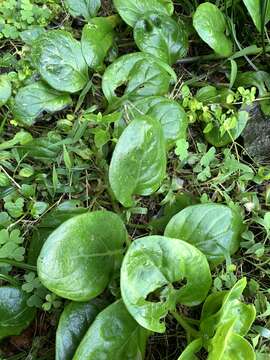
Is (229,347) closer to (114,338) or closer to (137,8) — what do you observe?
(114,338)

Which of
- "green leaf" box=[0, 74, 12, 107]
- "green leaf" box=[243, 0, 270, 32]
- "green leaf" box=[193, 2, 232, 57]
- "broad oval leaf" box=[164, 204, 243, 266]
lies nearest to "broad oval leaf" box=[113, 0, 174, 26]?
"green leaf" box=[193, 2, 232, 57]

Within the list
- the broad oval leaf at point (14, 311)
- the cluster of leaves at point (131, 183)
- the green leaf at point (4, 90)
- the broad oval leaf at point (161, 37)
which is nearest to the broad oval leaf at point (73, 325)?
the cluster of leaves at point (131, 183)

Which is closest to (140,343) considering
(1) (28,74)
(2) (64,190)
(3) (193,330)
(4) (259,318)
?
(3) (193,330)

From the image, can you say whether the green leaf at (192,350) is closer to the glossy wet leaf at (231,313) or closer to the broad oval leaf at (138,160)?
the glossy wet leaf at (231,313)

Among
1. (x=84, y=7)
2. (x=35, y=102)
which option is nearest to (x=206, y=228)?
(x=35, y=102)

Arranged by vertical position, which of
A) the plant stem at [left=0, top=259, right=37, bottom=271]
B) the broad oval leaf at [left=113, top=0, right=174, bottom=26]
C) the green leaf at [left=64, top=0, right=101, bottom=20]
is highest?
the green leaf at [left=64, top=0, right=101, bottom=20]

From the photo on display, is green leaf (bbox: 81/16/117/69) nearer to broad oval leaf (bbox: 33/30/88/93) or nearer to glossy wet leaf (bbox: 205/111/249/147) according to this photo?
broad oval leaf (bbox: 33/30/88/93)

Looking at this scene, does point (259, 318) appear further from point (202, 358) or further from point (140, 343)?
point (140, 343)
